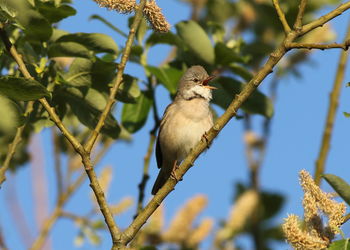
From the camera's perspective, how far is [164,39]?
5.65 metres

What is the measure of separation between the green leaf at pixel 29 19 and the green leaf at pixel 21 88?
493 mm

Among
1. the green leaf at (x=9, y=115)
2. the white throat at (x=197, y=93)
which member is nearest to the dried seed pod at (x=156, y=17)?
the green leaf at (x=9, y=115)

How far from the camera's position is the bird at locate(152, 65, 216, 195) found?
7090 millimetres

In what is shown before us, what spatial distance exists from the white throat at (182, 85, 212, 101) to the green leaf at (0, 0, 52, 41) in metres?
2.46

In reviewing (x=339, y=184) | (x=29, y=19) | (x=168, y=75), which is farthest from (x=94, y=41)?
(x=339, y=184)

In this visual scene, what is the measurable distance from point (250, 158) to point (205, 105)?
1522 millimetres

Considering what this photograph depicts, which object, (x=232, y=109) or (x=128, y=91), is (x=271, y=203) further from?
(x=232, y=109)

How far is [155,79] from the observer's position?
6.15m

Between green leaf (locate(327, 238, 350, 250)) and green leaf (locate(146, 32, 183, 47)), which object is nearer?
green leaf (locate(327, 238, 350, 250))

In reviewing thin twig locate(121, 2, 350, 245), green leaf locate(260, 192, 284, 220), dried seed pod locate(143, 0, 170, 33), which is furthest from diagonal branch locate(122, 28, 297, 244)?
green leaf locate(260, 192, 284, 220)

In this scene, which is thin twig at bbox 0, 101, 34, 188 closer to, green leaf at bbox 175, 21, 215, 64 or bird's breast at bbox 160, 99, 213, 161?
green leaf at bbox 175, 21, 215, 64

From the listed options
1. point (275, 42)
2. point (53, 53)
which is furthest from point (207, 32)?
point (53, 53)

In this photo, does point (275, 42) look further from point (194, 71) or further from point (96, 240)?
point (96, 240)

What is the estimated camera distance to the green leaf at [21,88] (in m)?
3.70
